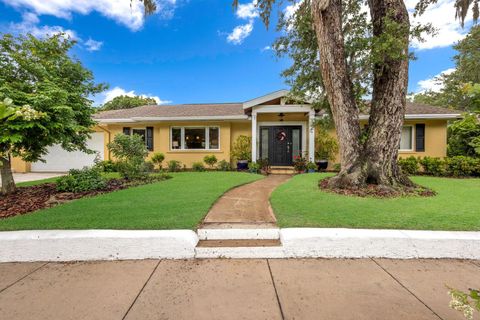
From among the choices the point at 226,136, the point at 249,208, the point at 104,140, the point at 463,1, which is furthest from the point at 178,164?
the point at 463,1

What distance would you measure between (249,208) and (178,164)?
26.7 ft

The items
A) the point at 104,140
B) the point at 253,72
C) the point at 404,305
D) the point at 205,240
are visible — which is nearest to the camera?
the point at 404,305

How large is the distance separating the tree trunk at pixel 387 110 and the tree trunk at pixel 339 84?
1.40ft

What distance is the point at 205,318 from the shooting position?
2.02 m

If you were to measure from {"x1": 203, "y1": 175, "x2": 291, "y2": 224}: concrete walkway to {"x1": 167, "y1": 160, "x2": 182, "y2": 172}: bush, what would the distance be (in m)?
6.15

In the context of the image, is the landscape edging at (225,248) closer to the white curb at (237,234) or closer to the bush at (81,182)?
A: the white curb at (237,234)

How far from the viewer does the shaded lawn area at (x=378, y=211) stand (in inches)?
142

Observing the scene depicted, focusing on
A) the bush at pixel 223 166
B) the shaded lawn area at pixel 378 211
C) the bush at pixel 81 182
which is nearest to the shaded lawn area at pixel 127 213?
the bush at pixel 81 182

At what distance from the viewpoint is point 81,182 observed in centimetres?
672

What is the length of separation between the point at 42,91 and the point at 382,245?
24.0 feet

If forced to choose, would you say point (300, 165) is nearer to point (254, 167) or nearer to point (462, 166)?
point (254, 167)

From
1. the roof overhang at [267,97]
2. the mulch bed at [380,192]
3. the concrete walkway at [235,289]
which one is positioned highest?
the roof overhang at [267,97]

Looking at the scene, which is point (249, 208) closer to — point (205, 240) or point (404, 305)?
point (205, 240)

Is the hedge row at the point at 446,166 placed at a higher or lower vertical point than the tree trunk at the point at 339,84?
lower
